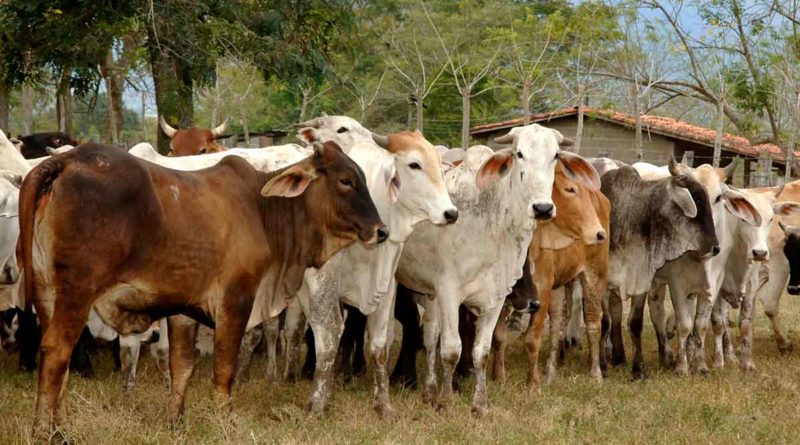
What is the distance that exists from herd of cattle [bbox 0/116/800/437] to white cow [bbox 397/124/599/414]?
0.05 feet

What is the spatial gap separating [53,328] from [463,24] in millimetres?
30277

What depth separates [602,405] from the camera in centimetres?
704

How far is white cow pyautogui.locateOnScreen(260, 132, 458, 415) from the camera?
21.5 feet

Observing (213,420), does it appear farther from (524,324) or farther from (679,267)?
(524,324)

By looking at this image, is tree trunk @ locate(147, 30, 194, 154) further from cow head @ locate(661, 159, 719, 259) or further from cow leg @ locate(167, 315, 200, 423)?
cow leg @ locate(167, 315, 200, 423)

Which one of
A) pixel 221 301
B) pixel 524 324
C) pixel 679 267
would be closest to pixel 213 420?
pixel 221 301

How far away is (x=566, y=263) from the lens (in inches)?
324

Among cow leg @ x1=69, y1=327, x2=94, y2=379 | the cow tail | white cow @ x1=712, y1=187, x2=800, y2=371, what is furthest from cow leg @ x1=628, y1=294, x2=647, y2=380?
the cow tail

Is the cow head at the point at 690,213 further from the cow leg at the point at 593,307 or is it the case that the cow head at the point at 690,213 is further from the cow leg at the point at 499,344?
the cow leg at the point at 499,344

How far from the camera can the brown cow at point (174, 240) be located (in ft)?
16.1

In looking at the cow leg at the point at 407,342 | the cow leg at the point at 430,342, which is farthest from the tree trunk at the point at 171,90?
the cow leg at the point at 430,342

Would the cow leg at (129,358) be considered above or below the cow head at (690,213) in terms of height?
below

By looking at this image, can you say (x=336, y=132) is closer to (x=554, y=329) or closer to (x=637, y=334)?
(x=554, y=329)

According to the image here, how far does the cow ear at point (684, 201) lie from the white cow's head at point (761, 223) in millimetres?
601
